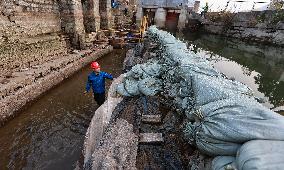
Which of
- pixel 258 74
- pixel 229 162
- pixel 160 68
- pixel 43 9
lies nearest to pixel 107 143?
pixel 229 162

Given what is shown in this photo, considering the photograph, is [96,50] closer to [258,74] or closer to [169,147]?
Result: [258,74]

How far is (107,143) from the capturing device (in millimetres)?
2777

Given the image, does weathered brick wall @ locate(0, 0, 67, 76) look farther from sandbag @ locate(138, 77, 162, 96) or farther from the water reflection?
the water reflection

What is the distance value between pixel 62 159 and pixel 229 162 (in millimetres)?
3127

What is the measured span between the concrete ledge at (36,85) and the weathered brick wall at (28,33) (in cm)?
96

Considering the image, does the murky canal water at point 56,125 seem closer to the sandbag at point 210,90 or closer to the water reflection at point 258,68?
the water reflection at point 258,68

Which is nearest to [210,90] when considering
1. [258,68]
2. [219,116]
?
[219,116]

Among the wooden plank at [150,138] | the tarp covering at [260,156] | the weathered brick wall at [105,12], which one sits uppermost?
the weathered brick wall at [105,12]

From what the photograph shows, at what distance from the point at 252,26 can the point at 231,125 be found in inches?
794

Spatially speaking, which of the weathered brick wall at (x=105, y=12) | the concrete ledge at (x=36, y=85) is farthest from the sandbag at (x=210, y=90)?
the weathered brick wall at (x=105, y=12)

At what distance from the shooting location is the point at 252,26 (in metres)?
19.4

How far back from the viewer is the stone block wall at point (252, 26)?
17312 millimetres

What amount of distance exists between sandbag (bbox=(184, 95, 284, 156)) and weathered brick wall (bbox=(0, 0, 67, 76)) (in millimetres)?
5973

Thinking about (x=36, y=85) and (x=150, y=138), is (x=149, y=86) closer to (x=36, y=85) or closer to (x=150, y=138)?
(x=150, y=138)
